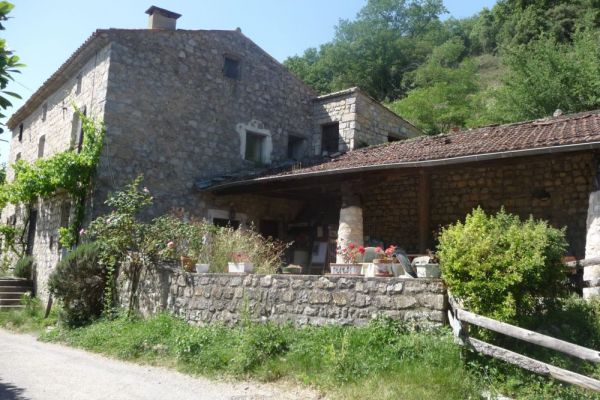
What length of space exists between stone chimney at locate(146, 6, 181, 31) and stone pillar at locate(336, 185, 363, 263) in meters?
7.18

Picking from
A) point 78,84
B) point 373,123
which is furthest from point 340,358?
point 78,84

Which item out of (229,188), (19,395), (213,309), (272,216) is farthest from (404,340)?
(272,216)

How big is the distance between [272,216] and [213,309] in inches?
256

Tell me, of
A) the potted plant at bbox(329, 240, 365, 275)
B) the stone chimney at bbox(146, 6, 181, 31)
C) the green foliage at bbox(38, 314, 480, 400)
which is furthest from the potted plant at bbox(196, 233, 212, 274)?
the stone chimney at bbox(146, 6, 181, 31)

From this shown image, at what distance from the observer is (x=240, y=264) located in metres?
7.54

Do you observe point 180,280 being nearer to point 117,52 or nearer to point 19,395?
point 19,395

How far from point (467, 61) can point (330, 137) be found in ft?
56.1

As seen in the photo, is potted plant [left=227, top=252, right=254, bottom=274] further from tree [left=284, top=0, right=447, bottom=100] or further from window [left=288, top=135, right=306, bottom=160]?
tree [left=284, top=0, right=447, bottom=100]

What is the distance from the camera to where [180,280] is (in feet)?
27.1

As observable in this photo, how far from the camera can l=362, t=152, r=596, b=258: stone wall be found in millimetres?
8805

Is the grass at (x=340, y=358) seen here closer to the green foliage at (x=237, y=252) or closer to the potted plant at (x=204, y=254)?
the potted plant at (x=204, y=254)

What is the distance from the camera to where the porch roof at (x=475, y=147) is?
718cm

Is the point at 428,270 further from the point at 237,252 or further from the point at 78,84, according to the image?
the point at 78,84

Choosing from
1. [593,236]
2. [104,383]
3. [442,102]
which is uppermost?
[442,102]
